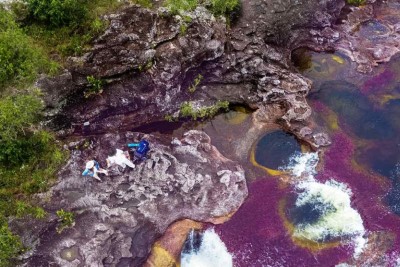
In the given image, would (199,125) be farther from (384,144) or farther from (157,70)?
(384,144)

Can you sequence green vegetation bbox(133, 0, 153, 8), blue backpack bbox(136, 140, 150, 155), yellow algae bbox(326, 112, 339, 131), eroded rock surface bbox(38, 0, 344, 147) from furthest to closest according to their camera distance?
yellow algae bbox(326, 112, 339, 131)
green vegetation bbox(133, 0, 153, 8)
eroded rock surface bbox(38, 0, 344, 147)
blue backpack bbox(136, 140, 150, 155)

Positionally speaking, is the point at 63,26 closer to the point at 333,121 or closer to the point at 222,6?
the point at 222,6

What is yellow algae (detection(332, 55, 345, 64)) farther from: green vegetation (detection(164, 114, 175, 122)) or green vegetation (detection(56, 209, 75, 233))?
green vegetation (detection(56, 209, 75, 233))

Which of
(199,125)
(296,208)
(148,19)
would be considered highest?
(148,19)

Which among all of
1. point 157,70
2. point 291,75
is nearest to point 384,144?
point 291,75

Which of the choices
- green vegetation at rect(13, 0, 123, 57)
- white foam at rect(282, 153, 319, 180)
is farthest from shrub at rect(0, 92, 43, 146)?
white foam at rect(282, 153, 319, 180)

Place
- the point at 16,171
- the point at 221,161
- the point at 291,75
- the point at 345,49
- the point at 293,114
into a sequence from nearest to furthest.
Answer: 1. the point at 16,171
2. the point at 221,161
3. the point at 293,114
4. the point at 291,75
5. the point at 345,49

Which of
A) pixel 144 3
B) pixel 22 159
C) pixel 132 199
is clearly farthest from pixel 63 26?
pixel 132 199
